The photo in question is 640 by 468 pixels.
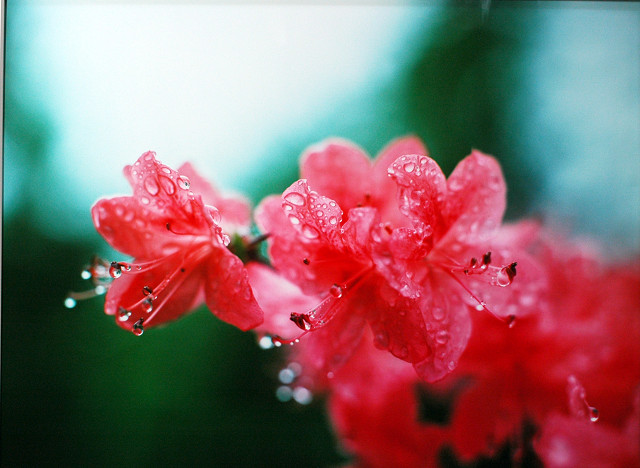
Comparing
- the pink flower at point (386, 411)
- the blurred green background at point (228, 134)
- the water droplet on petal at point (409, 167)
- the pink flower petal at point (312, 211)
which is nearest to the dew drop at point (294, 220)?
the pink flower petal at point (312, 211)

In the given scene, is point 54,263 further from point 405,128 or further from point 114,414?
point 405,128

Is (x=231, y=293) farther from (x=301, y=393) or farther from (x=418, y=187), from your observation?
(x=301, y=393)

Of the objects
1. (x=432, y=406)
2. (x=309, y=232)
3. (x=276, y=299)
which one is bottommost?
(x=432, y=406)

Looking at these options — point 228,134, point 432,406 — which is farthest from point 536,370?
point 228,134

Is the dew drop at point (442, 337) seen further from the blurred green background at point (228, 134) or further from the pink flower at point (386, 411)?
the blurred green background at point (228, 134)

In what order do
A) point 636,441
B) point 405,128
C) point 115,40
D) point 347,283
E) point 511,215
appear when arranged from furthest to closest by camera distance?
point 405,128
point 511,215
point 115,40
point 636,441
point 347,283

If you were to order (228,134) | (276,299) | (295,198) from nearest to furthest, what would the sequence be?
1. (295,198)
2. (276,299)
3. (228,134)

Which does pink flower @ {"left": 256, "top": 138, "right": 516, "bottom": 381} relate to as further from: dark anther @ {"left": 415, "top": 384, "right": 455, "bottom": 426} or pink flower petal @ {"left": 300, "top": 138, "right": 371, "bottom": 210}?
dark anther @ {"left": 415, "top": 384, "right": 455, "bottom": 426}

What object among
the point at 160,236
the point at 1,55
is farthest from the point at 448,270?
the point at 1,55
